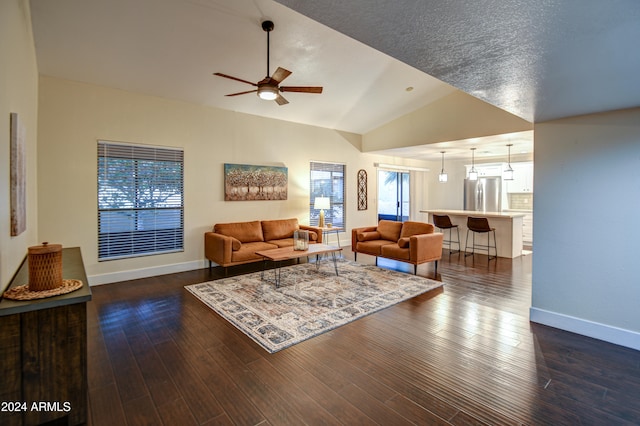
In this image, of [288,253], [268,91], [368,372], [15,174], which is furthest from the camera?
[288,253]

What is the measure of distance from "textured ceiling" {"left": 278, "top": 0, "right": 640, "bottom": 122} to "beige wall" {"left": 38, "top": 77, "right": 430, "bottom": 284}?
4.50 metres

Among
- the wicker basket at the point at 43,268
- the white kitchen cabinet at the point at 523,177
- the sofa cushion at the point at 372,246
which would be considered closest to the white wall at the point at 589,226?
the sofa cushion at the point at 372,246

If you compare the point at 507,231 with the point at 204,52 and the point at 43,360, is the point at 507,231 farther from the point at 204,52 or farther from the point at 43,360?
the point at 43,360

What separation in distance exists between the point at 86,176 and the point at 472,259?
7018 mm

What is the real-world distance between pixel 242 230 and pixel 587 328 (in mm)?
4972

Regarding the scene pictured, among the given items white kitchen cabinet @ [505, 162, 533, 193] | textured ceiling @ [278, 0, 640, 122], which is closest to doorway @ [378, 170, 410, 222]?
white kitchen cabinet @ [505, 162, 533, 193]

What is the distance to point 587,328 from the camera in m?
2.99

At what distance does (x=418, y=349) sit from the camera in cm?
271

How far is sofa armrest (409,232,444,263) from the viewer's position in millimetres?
5020

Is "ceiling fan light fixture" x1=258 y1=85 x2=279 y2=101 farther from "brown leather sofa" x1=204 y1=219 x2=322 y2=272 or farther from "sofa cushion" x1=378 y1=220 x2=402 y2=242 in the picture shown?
"sofa cushion" x1=378 y1=220 x2=402 y2=242

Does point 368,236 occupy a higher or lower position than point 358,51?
lower

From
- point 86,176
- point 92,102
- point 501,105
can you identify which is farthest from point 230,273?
point 501,105

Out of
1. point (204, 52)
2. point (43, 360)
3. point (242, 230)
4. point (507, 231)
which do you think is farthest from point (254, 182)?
point (507, 231)

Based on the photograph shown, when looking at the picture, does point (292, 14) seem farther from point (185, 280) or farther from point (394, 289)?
point (185, 280)
